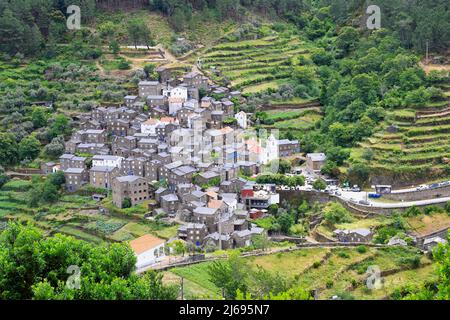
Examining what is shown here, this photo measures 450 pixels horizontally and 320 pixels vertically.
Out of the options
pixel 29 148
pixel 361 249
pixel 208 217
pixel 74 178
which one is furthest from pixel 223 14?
pixel 361 249

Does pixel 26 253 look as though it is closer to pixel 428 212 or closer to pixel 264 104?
pixel 428 212

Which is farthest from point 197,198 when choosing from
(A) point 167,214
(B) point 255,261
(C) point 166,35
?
(C) point 166,35

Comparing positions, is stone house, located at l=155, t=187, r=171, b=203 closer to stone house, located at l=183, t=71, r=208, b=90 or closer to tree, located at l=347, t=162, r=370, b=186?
tree, located at l=347, t=162, r=370, b=186

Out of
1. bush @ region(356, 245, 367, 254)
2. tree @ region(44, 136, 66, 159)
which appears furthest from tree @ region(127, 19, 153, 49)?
bush @ region(356, 245, 367, 254)

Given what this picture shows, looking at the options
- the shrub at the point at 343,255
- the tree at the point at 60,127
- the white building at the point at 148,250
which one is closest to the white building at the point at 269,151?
the white building at the point at 148,250

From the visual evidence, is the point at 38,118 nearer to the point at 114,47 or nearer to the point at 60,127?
the point at 60,127

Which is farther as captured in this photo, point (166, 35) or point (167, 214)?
point (166, 35)
